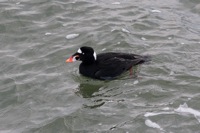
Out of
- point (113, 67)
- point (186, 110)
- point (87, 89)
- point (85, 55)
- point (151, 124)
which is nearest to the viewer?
point (151, 124)

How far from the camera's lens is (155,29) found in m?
13.3

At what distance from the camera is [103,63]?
10758 millimetres

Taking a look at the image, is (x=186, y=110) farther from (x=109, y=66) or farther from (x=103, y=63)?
(x=103, y=63)

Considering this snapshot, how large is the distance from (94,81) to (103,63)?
1.62 feet

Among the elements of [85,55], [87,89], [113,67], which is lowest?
[87,89]

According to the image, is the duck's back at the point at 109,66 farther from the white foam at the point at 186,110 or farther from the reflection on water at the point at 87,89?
the white foam at the point at 186,110

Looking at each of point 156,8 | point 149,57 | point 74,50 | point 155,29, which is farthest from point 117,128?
point 156,8

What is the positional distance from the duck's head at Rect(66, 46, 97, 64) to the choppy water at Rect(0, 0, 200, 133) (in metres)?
0.45

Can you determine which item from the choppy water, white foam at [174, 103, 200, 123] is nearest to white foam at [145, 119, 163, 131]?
the choppy water

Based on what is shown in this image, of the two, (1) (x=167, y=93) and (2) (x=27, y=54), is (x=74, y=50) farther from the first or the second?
(1) (x=167, y=93)

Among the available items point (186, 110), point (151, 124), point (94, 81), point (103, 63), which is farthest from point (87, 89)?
point (186, 110)

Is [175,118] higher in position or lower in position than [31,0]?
lower

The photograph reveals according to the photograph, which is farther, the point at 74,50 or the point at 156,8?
the point at 156,8

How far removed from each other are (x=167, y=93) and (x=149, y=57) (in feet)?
5.64
